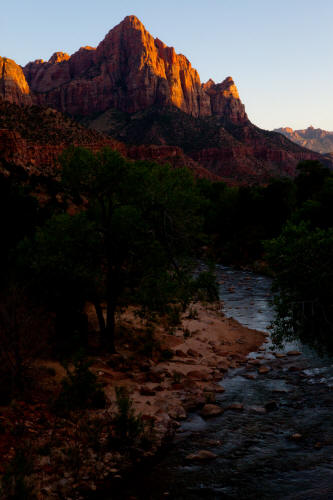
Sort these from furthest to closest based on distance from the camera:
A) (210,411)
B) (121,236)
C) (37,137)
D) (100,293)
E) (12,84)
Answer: (12,84) → (37,137) → (100,293) → (121,236) → (210,411)

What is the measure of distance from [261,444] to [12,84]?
608 ft

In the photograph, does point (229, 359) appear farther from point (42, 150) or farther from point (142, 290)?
point (42, 150)

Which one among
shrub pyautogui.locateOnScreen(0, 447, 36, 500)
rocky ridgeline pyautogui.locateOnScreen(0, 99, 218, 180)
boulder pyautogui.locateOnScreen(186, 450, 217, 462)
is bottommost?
boulder pyautogui.locateOnScreen(186, 450, 217, 462)

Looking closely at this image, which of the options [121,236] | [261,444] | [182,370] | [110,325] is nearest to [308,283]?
[261,444]

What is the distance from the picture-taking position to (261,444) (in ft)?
39.6

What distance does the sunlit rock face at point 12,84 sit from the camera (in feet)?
532

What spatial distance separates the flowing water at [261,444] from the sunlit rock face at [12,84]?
172 m

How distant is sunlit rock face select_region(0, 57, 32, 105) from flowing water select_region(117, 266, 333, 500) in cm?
17201

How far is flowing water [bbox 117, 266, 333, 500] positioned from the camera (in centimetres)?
994

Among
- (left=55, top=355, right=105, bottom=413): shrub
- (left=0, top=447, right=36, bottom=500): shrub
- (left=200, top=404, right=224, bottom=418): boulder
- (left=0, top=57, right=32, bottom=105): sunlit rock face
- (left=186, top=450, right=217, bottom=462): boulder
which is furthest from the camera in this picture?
(left=0, top=57, right=32, bottom=105): sunlit rock face

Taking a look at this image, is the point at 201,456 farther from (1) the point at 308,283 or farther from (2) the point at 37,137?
(2) the point at 37,137

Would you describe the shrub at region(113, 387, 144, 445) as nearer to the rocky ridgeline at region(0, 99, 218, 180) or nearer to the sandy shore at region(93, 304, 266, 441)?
the sandy shore at region(93, 304, 266, 441)

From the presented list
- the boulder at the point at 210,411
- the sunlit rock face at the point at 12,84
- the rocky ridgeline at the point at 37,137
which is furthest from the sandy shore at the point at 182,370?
the sunlit rock face at the point at 12,84

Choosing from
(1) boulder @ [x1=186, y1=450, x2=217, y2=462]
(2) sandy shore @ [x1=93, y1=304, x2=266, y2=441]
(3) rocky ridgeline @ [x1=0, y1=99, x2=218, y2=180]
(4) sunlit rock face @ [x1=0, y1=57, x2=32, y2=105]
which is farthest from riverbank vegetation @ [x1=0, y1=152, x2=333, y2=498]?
(4) sunlit rock face @ [x1=0, y1=57, x2=32, y2=105]
